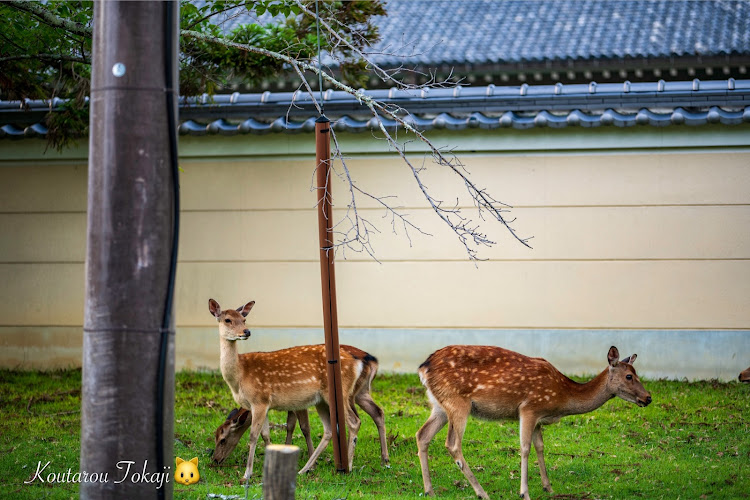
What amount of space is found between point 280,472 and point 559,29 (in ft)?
39.7

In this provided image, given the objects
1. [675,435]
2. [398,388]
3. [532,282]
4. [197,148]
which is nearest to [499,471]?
[675,435]

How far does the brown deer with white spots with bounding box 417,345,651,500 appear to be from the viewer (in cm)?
651

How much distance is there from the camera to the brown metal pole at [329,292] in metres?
6.12

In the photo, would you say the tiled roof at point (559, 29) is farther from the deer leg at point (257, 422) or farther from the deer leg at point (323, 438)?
the deer leg at point (257, 422)

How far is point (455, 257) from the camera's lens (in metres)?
10.2

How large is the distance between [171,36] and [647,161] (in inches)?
287

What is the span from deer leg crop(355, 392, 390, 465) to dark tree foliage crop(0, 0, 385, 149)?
2688mm

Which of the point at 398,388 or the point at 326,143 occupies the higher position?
the point at 326,143

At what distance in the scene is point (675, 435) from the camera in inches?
309

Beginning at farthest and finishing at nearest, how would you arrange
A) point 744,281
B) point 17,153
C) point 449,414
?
point 17,153 < point 744,281 < point 449,414

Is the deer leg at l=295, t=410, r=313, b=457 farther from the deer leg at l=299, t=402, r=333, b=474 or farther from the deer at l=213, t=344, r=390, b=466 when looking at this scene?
the deer leg at l=299, t=402, r=333, b=474

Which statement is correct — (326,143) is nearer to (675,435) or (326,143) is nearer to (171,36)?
(171,36)

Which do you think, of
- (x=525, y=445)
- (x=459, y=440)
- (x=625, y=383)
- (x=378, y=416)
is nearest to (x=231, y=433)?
(x=378, y=416)

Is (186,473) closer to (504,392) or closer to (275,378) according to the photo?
(275,378)
